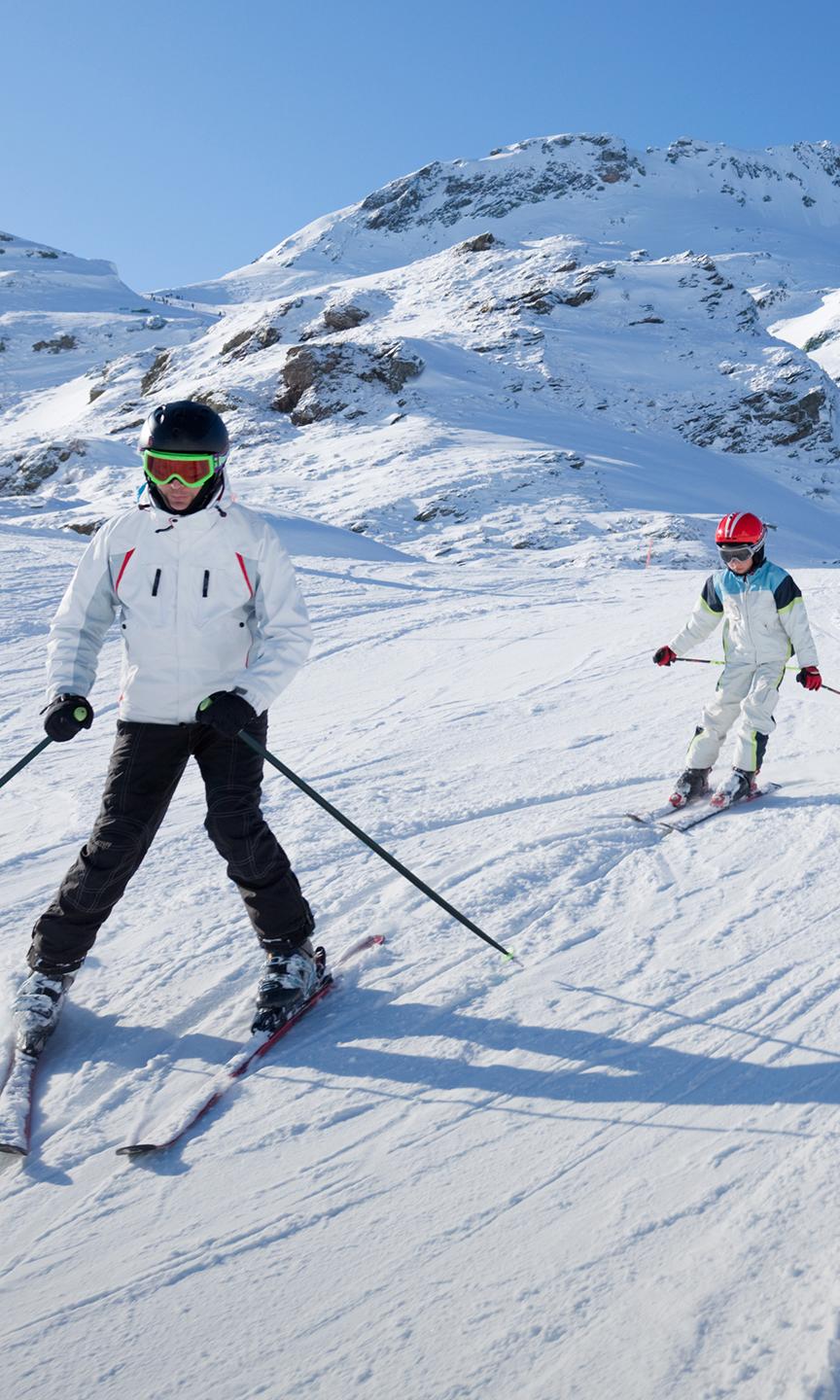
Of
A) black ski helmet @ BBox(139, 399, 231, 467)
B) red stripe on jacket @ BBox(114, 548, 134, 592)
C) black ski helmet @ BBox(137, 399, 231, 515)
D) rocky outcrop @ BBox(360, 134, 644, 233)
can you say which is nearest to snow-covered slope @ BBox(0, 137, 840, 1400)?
red stripe on jacket @ BBox(114, 548, 134, 592)

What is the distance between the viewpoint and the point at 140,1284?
2.07 m

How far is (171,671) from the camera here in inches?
114

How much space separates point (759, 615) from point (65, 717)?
3.67 metres

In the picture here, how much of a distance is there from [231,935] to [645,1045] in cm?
164

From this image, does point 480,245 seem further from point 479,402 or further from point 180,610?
point 180,610

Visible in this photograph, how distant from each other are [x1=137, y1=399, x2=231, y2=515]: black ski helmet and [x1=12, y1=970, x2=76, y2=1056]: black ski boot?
155 cm

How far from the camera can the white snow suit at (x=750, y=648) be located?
4.87m

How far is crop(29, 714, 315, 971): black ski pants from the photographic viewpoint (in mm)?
2857

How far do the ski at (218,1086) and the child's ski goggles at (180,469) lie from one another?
1749mm

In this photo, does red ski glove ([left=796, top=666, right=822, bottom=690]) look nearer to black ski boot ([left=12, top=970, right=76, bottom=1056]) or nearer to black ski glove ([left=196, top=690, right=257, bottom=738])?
black ski glove ([left=196, top=690, right=257, bottom=738])

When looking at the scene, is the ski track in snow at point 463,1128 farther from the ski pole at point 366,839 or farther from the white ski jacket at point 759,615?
the white ski jacket at point 759,615

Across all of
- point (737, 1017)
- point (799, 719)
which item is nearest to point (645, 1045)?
point (737, 1017)

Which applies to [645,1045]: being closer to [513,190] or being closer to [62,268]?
[62,268]

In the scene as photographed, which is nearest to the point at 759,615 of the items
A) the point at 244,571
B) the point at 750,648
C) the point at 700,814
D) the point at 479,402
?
the point at 750,648
